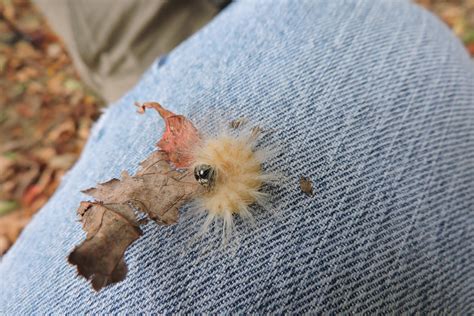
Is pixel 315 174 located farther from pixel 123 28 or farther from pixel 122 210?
pixel 123 28

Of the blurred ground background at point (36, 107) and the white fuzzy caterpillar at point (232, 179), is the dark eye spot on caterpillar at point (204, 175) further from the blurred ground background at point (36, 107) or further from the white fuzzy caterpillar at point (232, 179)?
the blurred ground background at point (36, 107)

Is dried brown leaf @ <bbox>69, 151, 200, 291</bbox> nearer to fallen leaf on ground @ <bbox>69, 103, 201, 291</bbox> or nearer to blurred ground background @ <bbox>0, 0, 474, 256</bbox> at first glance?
fallen leaf on ground @ <bbox>69, 103, 201, 291</bbox>

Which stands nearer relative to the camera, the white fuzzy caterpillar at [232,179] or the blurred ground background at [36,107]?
the white fuzzy caterpillar at [232,179]

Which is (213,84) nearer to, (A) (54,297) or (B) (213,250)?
(B) (213,250)

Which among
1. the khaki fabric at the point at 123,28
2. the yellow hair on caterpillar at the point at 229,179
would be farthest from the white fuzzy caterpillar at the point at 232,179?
the khaki fabric at the point at 123,28

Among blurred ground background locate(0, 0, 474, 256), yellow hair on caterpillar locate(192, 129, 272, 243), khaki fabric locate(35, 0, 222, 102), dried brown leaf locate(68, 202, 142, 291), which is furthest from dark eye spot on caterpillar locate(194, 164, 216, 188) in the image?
blurred ground background locate(0, 0, 474, 256)

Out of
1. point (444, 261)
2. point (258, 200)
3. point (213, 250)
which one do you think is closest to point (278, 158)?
point (258, 200)

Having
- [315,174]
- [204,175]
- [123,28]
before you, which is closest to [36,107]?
[123,28]
